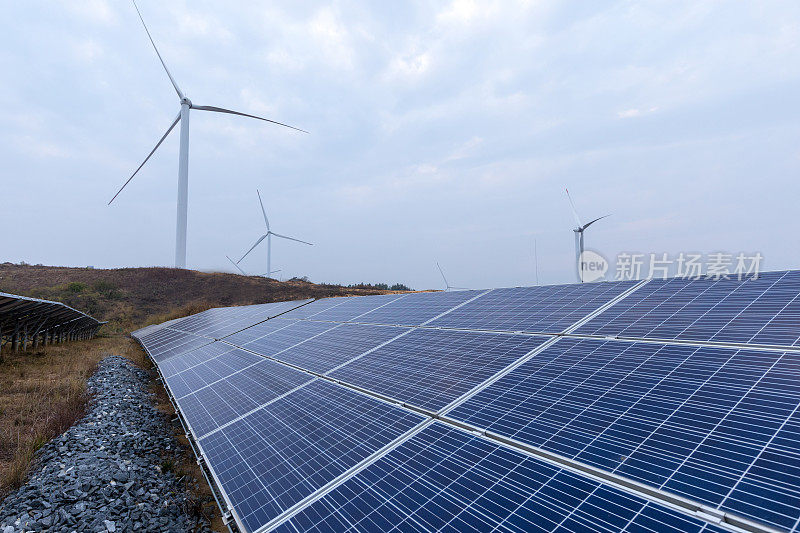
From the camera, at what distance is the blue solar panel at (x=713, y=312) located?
679cm

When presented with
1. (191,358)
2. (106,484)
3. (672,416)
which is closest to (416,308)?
(191,358)

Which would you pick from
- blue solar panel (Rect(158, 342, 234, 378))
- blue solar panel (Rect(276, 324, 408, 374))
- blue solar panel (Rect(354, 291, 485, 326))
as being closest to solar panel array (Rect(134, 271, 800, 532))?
blue solar panel (Rect(276, 324, 408, 374))

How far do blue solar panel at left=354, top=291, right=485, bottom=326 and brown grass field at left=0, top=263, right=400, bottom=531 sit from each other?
24.8 ft

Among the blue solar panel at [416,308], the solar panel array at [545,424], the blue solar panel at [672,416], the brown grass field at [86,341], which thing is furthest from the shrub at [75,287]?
the blue solar panel at [672,416]

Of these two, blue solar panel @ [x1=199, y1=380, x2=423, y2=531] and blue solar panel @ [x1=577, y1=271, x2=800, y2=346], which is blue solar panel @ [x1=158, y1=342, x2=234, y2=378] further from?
blue solar panel @ [x1=577, y1=271, x2=800, y2=346]

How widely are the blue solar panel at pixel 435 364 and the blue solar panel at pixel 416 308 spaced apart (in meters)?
2.82

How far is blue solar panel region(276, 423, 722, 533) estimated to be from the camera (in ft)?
12.0

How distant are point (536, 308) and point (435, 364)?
4.57 m

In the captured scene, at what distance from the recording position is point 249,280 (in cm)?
8694

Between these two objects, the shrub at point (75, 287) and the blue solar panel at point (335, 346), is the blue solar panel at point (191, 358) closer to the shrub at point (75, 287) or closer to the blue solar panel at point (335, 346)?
the blue solar panel at point (335, 346)

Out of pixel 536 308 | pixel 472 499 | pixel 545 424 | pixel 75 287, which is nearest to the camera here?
pixel 472 499

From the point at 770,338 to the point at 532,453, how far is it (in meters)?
4.82

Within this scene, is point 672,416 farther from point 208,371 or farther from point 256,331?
point 256,331

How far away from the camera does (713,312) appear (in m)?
8.01
